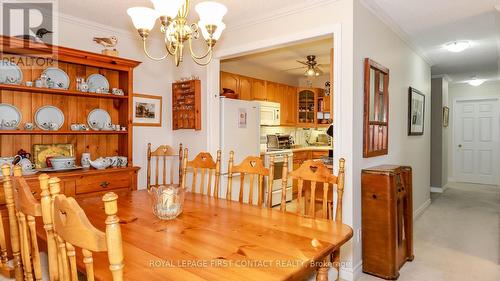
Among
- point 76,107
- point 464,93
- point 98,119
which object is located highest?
point 464,93

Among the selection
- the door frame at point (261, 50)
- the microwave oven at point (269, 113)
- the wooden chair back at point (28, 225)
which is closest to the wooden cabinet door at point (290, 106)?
the microwave oven at point (269, 113)

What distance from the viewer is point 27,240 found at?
132 cm

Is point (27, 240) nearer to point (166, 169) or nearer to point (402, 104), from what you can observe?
point (166, 169)

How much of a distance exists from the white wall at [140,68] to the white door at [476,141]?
275 inches

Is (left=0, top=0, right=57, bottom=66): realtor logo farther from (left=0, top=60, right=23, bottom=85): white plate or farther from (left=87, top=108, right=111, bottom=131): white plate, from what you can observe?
(left=87, top=108, right=111, bottom=131): white plate

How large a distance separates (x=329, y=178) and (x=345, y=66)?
1.08 metres

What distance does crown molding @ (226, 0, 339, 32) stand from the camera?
2.65 metres

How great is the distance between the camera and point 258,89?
206 inches

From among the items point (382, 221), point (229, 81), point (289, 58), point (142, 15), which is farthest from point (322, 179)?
point (289, 58)

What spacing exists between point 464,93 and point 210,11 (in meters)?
7.56

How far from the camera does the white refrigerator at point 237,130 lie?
11.9ft

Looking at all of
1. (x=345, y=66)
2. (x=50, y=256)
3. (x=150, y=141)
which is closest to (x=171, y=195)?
(x=50, y=256)

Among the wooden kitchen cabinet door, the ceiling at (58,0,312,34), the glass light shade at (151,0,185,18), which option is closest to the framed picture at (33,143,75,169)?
the ceiling at (58,0,312,34)

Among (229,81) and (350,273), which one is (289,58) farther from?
(350,273)
